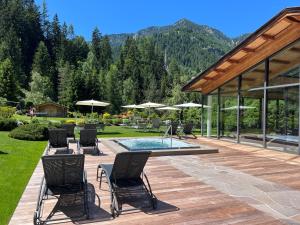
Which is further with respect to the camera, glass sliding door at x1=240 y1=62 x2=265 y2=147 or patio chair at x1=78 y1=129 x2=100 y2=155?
glass sliding door at x1=240 y1=62 x2=265 y2=147

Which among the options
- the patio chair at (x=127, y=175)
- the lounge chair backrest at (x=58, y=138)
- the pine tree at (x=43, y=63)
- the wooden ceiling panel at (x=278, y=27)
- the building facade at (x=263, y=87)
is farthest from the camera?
the pine tree at (x=43, y=63)

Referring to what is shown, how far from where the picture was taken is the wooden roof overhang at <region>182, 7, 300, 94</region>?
1022 centimetres

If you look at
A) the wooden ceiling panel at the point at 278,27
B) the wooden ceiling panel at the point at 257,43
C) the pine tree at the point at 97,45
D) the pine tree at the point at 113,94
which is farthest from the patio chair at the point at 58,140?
the pine tree at the point at 97,45

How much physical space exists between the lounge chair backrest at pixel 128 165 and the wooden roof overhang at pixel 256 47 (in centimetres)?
691

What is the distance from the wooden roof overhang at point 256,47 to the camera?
10.2 metres

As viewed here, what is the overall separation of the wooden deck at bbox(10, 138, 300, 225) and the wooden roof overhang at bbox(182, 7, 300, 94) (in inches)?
165

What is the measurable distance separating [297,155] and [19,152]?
28.9 feet

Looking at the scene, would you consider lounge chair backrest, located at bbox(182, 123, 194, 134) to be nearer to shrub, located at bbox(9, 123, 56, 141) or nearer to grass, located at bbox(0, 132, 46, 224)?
shrub, located at bbox(9, 123, 56, 141)

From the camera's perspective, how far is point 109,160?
31.2 ft

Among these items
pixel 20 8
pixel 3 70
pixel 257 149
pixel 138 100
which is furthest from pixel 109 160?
pixel 20 8

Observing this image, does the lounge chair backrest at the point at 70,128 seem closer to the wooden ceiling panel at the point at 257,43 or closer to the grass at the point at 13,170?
the grass at the point at 13,170

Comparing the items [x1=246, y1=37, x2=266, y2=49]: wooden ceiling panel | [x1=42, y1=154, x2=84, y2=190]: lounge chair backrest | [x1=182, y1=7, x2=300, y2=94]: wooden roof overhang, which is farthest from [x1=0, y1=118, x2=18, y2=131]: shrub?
[x1=42, y1=154, x2=84, y2=190]: lounge chair backrest

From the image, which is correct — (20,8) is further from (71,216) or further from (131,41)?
(71,216)

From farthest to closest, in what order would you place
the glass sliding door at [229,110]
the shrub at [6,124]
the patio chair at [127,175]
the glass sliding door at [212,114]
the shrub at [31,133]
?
the shrub at [6,124]
the glass sliding door at [212,114]
the glass sliding door at [229,110]
the shrub at [31,133]
the patio chair at [127,175]
